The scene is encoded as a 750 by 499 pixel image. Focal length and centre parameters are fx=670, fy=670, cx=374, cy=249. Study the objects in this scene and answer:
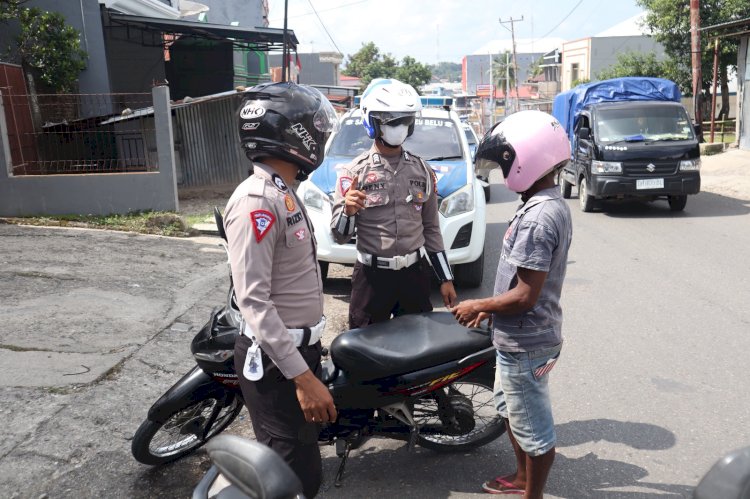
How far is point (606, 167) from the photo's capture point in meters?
11.3

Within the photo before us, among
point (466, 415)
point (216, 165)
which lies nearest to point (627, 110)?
point (216, 165)

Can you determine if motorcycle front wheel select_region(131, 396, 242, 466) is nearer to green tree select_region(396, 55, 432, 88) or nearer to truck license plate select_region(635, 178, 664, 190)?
truck license plate select_region(635, 178, 664, 190)

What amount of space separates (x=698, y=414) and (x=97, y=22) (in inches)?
538

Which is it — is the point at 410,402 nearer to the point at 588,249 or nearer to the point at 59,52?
the point at 588,249

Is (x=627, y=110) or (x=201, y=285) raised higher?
(x=627, y=110)

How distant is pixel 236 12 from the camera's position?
31.3m

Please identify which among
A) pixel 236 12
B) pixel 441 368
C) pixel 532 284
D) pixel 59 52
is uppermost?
pixel 236 12

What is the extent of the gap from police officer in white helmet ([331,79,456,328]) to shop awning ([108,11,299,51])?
40.7 feet

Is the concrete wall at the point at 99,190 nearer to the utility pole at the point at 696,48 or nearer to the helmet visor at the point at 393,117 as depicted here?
the helmet visor at the point at 393,117

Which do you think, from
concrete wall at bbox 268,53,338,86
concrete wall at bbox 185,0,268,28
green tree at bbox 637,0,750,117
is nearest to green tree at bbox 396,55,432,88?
concrete wall at bbox 268,53,338,86

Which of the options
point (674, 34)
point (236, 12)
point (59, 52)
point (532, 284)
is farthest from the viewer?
point (236, 12)

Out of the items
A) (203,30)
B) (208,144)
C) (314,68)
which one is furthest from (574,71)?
(208,144)

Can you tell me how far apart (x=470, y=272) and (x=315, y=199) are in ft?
5.60

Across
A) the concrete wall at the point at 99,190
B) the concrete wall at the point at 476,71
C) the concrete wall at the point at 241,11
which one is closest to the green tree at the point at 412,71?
the concrete wall at the point at 476,71
